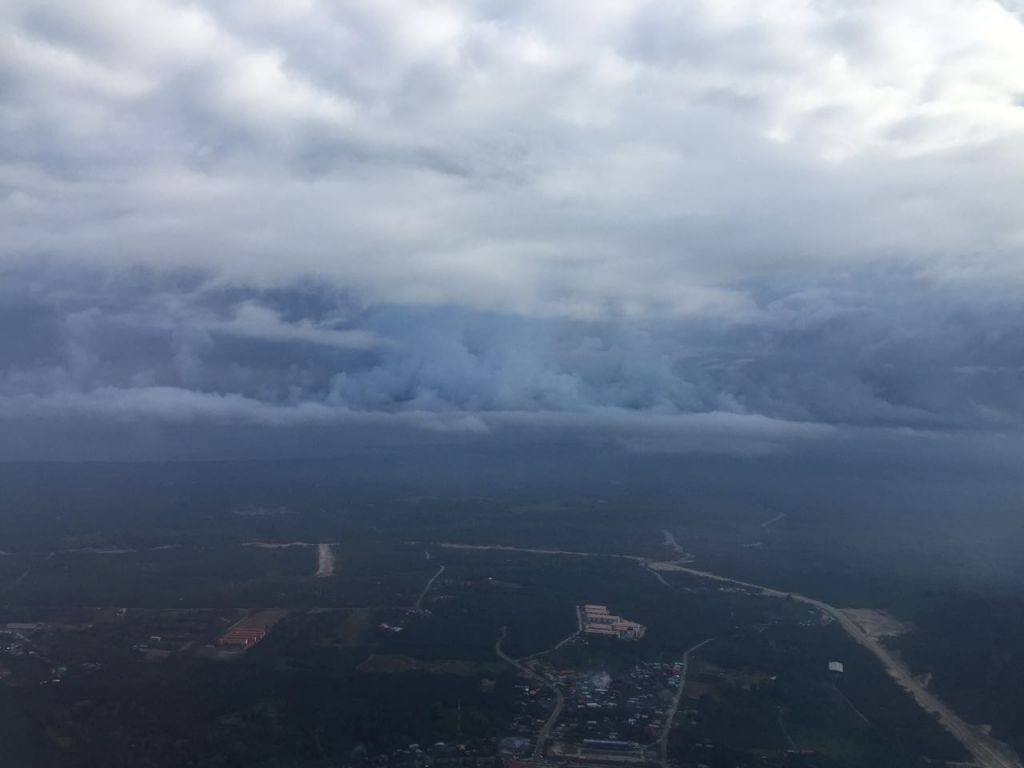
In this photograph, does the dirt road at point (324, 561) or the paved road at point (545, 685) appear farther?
the dirt road at point (324, 561)

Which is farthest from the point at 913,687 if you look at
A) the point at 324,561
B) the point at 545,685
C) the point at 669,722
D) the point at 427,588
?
the point at 324,561

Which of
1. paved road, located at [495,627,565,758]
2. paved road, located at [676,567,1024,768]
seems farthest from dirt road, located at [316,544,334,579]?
paved road, located at [676,567,1024,768]

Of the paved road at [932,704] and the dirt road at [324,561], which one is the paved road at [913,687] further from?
the dirt road at [324,561]

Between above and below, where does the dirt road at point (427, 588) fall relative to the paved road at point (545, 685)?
above

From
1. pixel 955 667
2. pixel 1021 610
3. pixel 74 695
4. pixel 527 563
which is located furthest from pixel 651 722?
pixel 527 563

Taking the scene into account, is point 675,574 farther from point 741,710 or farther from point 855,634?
point 741,710

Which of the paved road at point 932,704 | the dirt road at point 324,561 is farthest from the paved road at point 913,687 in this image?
the dirt road at point 324,561

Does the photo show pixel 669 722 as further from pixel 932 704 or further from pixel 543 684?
pixel 932 704
